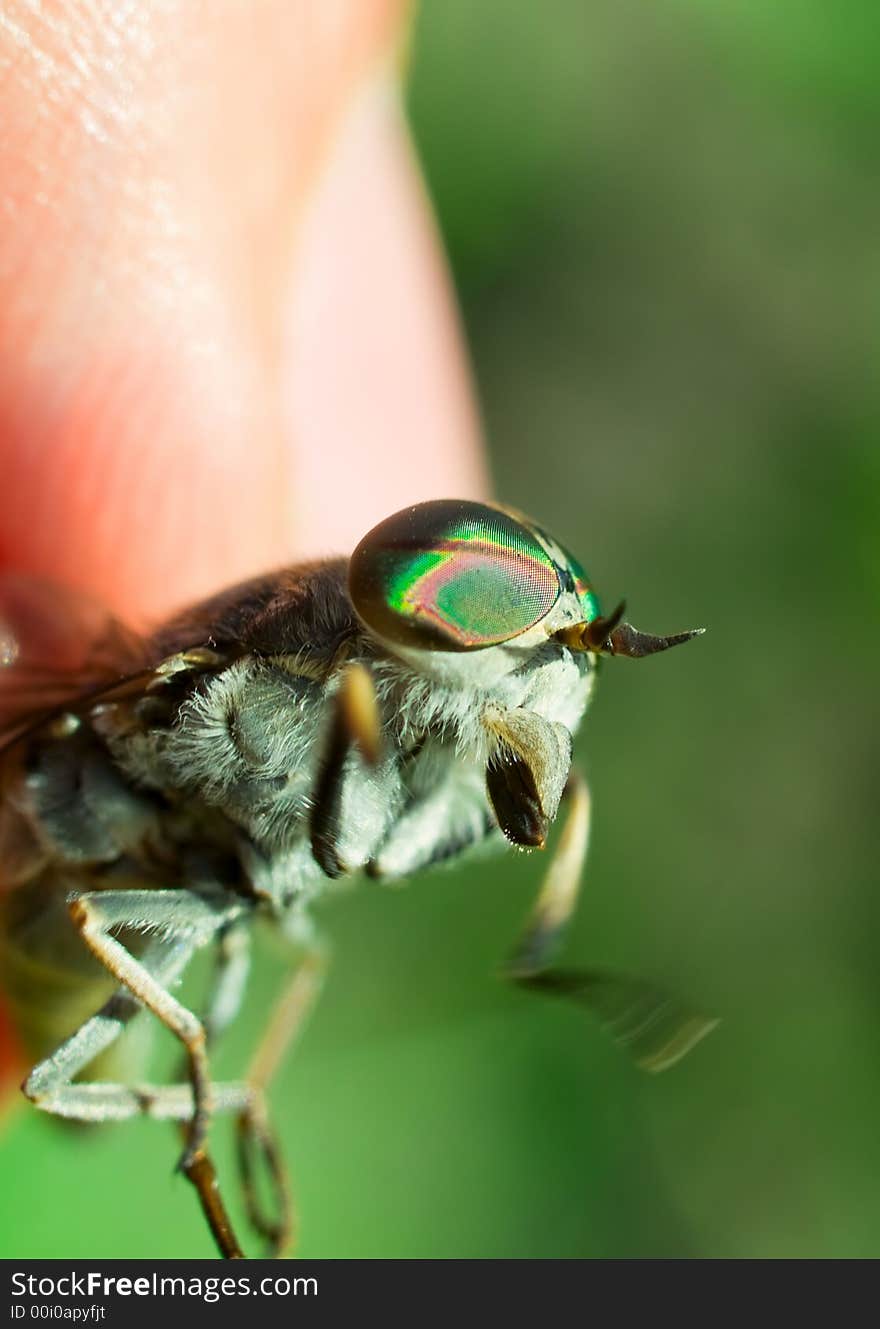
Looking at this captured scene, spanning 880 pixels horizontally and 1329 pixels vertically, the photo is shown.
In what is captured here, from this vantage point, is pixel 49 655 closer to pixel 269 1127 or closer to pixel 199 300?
pixel 269 1127

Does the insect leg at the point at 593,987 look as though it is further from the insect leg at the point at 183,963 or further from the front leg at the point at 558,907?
the insect leg at the point at 183,963

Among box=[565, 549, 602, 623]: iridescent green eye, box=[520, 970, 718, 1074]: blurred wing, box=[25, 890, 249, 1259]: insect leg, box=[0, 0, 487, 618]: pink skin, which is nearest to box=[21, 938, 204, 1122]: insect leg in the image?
box=[25, 890, 249, 1259]: insect leg

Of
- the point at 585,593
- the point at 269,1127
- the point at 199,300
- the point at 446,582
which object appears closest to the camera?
the point at 446,582

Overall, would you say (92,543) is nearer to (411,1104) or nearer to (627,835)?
(411,1104)

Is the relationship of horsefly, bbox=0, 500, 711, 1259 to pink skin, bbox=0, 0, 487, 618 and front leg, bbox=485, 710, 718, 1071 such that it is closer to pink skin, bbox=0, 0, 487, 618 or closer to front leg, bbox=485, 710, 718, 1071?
front leg, bbox=485, 710, 718, 1071

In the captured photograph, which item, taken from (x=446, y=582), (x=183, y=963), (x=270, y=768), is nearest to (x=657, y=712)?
(x=183, y=963)
